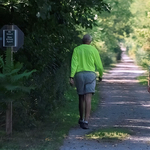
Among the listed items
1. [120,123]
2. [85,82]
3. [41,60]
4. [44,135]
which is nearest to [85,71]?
[85,82]

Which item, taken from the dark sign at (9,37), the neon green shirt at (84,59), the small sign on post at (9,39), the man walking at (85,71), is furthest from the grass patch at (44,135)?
the dark sign at (9,37)

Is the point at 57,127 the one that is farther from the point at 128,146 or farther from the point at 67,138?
the point at 128,146

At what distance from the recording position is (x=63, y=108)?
13.3 meters

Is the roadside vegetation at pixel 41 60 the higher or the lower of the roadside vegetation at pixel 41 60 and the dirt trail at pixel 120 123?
the higher

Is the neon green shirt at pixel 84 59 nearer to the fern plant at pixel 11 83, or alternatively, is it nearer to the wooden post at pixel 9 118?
the wooden post at pixel 9 118

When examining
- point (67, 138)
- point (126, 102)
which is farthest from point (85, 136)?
point (126, 102)

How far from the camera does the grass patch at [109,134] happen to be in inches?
338

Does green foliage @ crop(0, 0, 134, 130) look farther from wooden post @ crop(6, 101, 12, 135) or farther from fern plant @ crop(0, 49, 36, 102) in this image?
fern plant @ crop(0, 49, 36, 102)

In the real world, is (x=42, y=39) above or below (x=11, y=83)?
above

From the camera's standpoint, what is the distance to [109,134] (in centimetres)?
891

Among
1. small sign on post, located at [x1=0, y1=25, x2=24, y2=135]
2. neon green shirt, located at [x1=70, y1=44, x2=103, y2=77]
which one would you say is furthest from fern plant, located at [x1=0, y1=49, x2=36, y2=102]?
neon green shirt, located at [x1=70, y1=44, x2=103, y2=77]

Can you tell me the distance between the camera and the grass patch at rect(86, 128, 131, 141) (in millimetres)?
8584

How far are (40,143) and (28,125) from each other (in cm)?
131

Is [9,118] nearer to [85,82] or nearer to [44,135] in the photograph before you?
[44,135]
